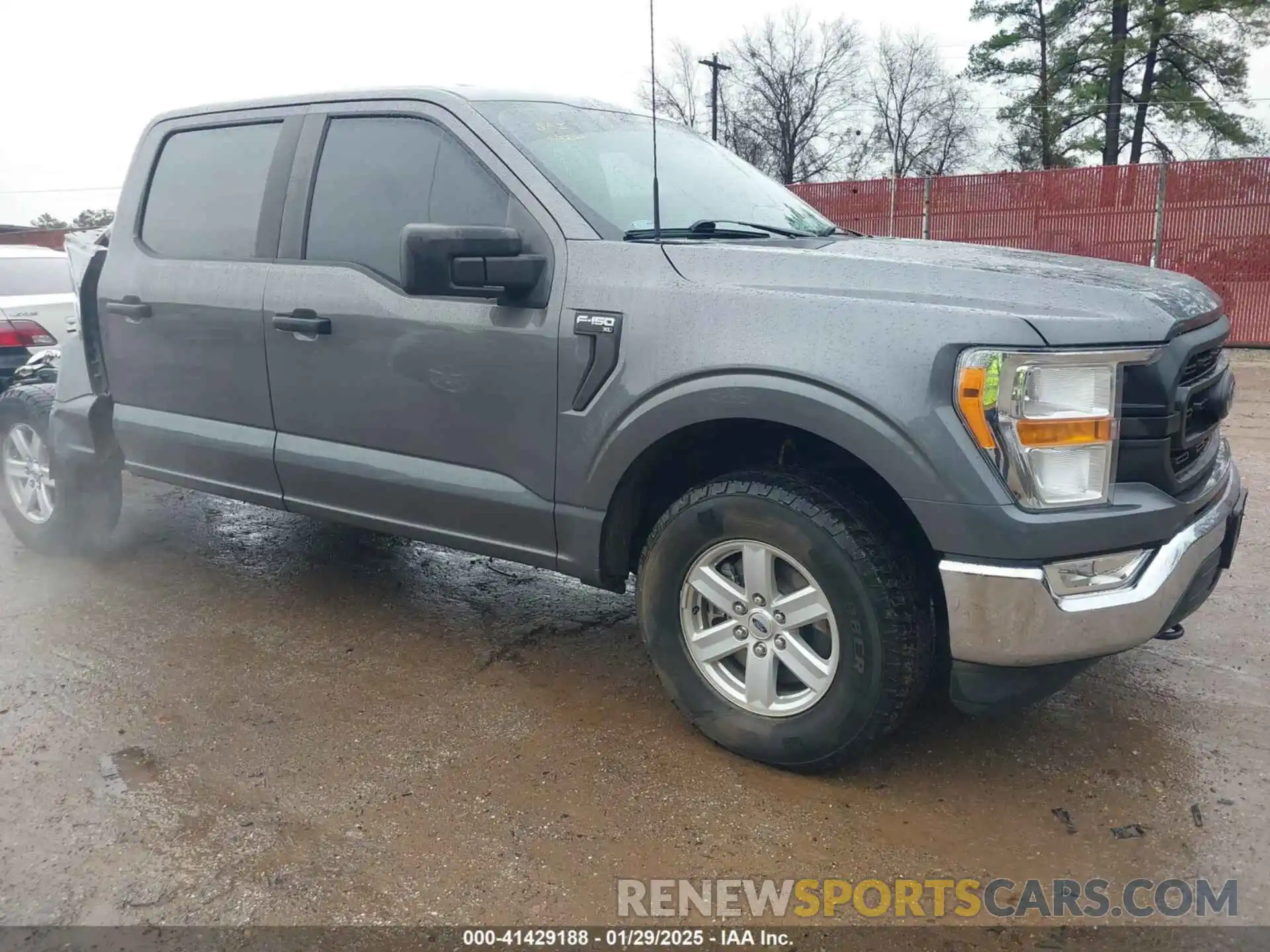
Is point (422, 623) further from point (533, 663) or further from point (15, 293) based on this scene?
point (15, 293)

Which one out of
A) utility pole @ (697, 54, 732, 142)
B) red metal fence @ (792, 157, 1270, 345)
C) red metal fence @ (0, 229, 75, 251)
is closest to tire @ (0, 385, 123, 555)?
red metal fence @ (792, 157, 1270, 345)

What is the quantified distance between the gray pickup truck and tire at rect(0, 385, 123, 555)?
2.35 feet

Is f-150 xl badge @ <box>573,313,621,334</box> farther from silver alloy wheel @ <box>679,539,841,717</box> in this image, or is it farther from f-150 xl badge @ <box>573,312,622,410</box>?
silver alloy wheel @ <box>679,539,841,717</box>

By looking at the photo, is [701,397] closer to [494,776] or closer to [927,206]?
[494,776]

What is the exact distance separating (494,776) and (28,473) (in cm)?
352

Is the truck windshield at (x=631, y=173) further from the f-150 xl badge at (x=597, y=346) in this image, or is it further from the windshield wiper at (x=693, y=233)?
the f-150 xl badge at (x=597, y=346)

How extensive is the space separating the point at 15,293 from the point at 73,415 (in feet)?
10.5

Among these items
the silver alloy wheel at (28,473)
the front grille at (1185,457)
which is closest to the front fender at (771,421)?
the front grille at (1185,457)

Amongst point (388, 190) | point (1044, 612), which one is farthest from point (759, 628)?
A: point (388, 190)

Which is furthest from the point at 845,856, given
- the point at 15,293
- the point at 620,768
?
the point at 15,293

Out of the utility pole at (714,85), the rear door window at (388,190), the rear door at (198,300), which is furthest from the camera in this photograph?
the utility pole at (714,85)

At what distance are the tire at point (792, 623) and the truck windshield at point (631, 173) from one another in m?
0.94

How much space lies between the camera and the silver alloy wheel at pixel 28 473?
193 inches

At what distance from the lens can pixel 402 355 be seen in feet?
11.0
